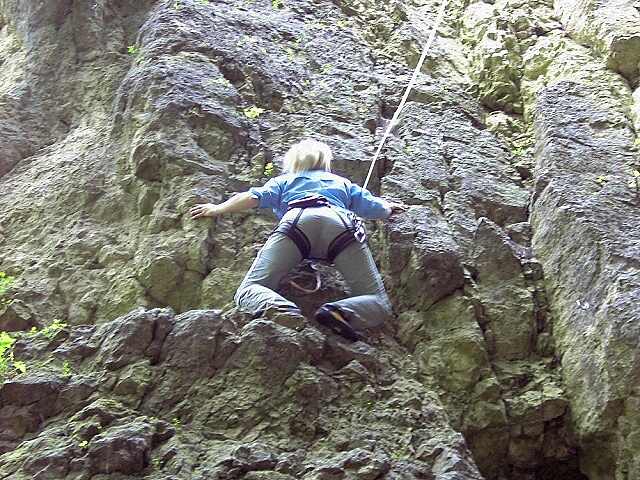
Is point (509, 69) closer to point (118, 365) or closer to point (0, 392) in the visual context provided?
point (118, 365)

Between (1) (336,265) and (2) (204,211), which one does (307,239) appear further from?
(2) (204,211)

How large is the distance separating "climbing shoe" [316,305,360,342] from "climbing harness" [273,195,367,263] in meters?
0.46

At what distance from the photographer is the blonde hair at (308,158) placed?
6.03 metres

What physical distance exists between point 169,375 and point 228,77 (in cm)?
369

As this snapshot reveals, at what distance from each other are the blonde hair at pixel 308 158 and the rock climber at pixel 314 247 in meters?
0.02

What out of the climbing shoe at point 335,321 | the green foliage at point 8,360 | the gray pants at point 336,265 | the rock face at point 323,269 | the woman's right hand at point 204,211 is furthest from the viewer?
the woman's right hand at point 204,211

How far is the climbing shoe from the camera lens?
5254mm

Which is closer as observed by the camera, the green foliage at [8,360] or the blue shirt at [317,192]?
the green foliage at [8,360]

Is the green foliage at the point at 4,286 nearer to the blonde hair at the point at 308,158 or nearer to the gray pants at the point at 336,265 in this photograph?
the gray pants at the point at 336,265

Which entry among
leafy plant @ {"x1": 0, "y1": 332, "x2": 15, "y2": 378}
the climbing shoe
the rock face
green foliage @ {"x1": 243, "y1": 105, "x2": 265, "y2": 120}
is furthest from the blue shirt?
leafy plant @ {"x1": 0, "y1": 332, "x2": 15, "y2": 378}

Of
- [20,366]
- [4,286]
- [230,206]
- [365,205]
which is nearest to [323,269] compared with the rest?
[365,205]

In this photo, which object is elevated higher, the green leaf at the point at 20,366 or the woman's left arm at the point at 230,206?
the woman's left arm at the point at 230,206

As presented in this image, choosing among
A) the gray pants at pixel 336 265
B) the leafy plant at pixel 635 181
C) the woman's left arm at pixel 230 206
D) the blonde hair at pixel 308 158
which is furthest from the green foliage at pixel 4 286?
the leafy plant at pixel 635 181

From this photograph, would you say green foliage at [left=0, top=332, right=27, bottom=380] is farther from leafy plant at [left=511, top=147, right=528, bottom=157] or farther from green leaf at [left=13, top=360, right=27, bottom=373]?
leafy plant at [left=511, top=147, right=528, bottom=157]
